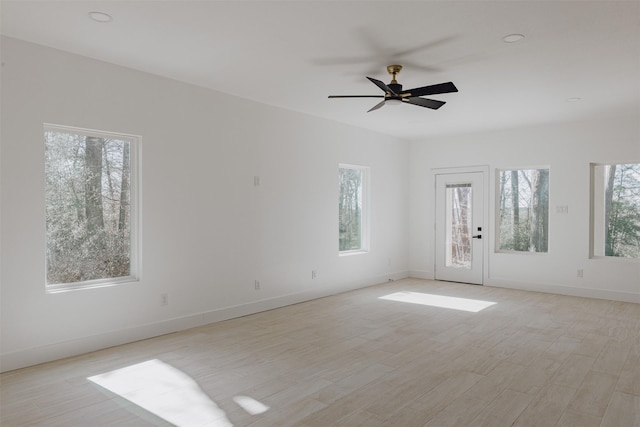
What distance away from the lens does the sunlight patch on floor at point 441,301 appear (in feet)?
19.4

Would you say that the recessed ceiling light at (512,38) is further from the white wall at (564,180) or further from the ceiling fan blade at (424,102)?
the white wall at (564,180)

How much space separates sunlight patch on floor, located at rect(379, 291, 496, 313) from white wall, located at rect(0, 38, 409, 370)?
91 cm

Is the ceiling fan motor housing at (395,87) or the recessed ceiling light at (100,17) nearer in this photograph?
the recessed ceiling light at (100,17)

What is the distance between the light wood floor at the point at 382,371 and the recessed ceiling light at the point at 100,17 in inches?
109

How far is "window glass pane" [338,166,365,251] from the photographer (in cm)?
715

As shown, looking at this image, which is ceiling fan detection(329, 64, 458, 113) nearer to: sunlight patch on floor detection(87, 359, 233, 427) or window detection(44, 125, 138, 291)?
window detection(44, 125, 138, 291)

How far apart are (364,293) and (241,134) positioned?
3193 millimetres

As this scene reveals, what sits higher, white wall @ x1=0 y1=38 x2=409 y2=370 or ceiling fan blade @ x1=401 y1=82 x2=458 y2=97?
ceiling fan blade @ x1=401 y1=82 x2=458 y2=97

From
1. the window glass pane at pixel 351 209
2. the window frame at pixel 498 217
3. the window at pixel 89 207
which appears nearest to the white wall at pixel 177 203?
the window at pixel 89 207

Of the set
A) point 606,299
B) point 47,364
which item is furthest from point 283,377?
point 606,299

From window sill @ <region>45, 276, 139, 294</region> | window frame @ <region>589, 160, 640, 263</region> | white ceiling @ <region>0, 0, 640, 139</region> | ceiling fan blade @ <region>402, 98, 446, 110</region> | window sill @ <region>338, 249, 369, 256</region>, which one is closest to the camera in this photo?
white ceiling @ <region>0, 0, 640, 139</region>

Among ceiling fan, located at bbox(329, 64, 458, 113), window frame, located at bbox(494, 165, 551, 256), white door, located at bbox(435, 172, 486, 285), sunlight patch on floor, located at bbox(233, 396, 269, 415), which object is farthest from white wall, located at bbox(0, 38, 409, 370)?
window frame, located at bbox(494, 165, 551, 256)

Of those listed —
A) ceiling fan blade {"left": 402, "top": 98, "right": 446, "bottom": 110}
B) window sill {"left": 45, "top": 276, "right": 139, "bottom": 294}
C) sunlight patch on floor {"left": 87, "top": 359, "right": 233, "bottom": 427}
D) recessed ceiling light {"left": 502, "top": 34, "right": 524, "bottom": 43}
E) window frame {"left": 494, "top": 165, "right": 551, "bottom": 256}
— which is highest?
recessed ceiling light {"left": 502, "top": 34, "right": 524, "bottom": 43}

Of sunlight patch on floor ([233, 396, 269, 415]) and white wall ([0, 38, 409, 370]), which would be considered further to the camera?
white wall ([0, 38, 409, 370])
